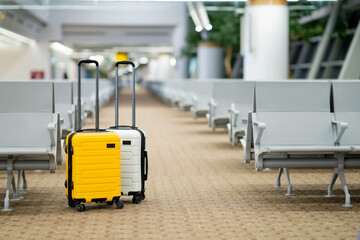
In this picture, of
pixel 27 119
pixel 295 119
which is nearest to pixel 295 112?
pixel 295 119

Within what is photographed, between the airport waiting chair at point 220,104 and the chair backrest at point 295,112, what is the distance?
6.51 metres

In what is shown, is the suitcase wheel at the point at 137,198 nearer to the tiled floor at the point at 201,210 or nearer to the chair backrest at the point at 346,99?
the tiled floor at the point at 201,210

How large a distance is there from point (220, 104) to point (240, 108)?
2860mm

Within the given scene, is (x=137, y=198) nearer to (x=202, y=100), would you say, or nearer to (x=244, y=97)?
(x=244, y=97)

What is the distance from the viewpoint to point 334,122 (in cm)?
770

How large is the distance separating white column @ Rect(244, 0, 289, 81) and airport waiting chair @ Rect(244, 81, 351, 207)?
9.95 meters

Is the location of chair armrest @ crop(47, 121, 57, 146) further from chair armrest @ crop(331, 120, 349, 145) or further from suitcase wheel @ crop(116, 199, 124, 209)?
chair armrest @ crop(331, 120, 349, 145)

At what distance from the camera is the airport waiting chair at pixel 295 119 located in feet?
25.0

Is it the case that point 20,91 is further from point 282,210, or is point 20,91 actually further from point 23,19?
point 23,19

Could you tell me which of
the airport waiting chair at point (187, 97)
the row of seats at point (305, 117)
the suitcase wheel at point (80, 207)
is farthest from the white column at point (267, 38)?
the suitcase wheel at point (80, 207)

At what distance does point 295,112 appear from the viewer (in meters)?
7.89

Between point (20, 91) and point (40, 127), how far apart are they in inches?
18.4

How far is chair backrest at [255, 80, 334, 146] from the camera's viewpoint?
7.73 m

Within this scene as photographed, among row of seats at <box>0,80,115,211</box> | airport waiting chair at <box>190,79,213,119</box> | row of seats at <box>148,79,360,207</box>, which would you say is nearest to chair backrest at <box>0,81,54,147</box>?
row of seats at <box>0,80,115,211</box>
